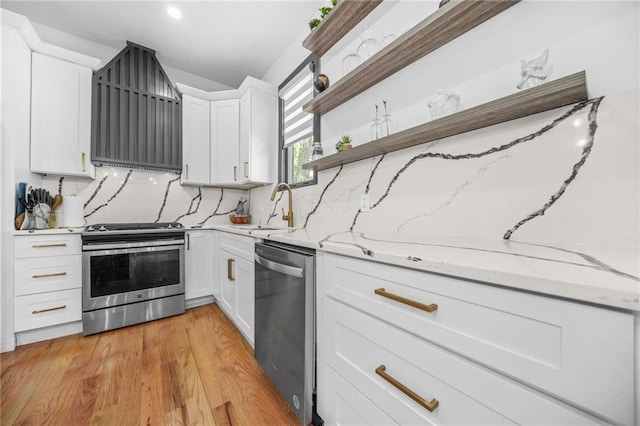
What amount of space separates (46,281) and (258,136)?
2261 millimetres

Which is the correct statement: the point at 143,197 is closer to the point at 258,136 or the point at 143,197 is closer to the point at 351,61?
the point at 258,136

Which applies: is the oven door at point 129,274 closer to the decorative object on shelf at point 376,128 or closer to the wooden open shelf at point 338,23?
the decorative object on shelf at point 376,128

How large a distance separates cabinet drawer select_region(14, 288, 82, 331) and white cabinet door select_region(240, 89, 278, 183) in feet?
6.04

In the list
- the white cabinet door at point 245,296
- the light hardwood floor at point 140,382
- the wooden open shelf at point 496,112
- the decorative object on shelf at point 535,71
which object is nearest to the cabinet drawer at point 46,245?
the light hardwood floor at point 140,382

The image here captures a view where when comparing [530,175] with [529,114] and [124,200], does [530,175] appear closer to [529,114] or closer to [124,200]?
[529,114]

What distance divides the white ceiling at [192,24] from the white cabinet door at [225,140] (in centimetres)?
57

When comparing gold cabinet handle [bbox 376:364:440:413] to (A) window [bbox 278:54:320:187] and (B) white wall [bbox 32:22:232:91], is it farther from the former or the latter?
(B) white wall [bbox 32:22:232:91]

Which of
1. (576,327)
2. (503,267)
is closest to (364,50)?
(503,267)

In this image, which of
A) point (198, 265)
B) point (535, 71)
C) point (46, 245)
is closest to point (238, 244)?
point (198, 265)

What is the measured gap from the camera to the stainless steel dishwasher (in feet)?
3.48

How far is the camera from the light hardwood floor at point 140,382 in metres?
1.19

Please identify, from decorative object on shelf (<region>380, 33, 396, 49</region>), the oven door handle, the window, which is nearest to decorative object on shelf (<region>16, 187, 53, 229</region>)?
the oven door handle

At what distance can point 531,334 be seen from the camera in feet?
1.57

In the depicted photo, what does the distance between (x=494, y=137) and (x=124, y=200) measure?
3368mm
